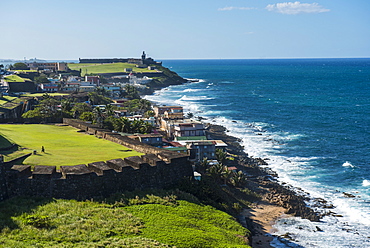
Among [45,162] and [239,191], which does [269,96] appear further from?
[45,162]

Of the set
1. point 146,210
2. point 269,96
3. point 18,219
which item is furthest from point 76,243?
point 269,96

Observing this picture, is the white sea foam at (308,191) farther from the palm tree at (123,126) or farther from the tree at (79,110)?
the tree at (79,110)

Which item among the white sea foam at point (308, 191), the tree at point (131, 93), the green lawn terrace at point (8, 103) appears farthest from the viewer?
the tree at point (131, 93)

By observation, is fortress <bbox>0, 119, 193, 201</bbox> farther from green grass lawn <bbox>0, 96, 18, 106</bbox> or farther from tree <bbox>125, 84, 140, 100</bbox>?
tree <bbox>125, 84, 140, 100</bbox>

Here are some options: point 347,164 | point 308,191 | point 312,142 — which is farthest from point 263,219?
point 312,142

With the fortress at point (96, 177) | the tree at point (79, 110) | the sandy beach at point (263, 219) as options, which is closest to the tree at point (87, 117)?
the tree at point (79, 110)

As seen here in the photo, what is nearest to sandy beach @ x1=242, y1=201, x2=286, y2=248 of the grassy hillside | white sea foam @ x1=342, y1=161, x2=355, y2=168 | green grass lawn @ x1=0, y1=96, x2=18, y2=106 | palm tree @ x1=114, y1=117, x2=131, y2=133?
the grassy hillside
